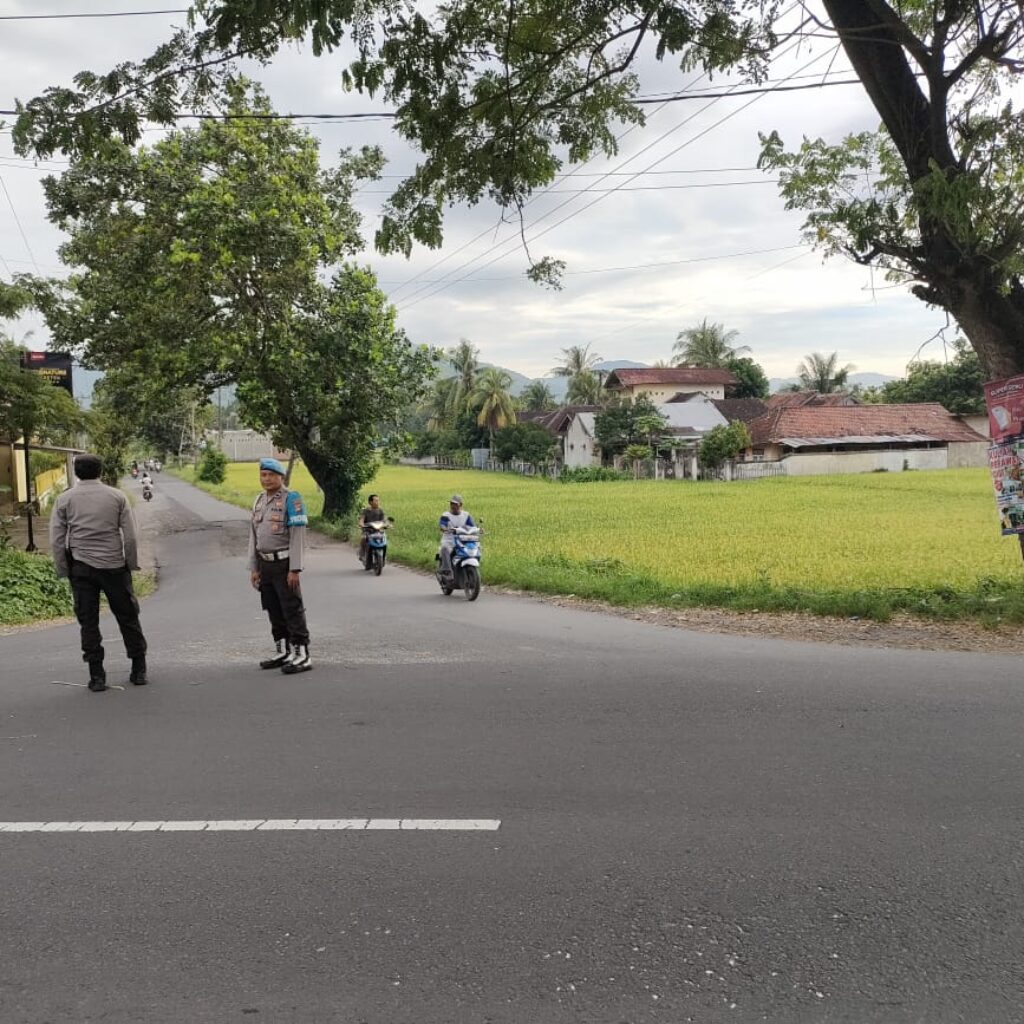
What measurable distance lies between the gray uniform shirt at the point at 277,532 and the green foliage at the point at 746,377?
253 ft

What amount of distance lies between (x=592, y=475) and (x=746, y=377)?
3079cm

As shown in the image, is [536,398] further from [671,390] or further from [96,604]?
[96,604]

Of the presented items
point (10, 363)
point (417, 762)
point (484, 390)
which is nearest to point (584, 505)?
point (10, 363)

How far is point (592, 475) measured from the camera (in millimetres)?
56562

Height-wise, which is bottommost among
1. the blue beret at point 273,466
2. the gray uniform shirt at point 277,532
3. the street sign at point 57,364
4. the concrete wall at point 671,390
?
the gray uniform shirt at point 277,532

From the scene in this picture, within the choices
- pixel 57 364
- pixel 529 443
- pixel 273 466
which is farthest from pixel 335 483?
pixel 529 443

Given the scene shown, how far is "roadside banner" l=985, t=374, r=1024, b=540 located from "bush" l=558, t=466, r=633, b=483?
151ft

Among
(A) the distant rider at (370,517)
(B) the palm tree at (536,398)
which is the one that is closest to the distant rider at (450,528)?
(A) the distant rider at (370,517)

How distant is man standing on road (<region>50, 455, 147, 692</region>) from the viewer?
263 inches

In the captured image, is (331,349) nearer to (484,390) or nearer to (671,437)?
(671,437)

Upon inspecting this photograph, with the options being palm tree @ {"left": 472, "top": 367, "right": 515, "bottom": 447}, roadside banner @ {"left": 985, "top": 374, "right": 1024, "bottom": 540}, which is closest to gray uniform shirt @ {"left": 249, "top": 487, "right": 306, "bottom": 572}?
roadside banner @ {"left": 985, "top": 374, "right": 1024, "bottom": 540}

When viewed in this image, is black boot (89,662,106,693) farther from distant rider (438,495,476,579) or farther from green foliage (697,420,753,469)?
green foliage (697,420,753,469)

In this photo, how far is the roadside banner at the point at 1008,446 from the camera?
8531 mm

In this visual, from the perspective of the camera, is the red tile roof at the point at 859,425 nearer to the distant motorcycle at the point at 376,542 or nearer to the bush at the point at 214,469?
the bush at the point at 214,469
